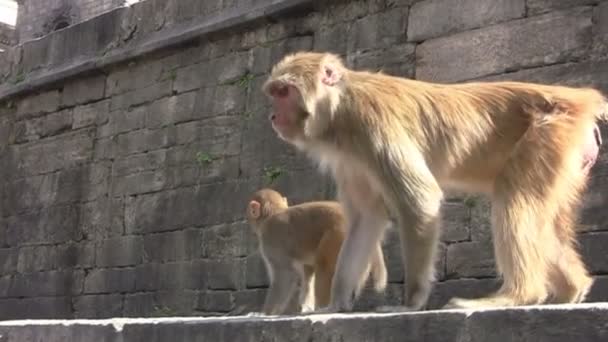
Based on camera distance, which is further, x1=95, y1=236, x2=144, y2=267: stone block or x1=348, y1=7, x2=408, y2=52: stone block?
x1=95, y1=236, x2=144, y2=267: stone block

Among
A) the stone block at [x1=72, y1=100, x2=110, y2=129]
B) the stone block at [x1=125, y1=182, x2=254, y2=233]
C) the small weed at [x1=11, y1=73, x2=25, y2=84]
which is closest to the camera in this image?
the stone block at [x1=125, y1=182, x2=254, y2=233]

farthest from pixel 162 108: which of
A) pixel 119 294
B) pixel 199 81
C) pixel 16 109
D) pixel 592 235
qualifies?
pixel 592 235

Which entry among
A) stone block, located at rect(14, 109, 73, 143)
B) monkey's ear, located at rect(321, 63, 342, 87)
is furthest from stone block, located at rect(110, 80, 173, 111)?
monkey's ear, located at rect(321, 63, 342, 87)

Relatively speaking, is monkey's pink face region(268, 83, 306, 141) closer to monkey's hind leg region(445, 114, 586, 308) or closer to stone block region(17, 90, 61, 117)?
monkey's hind leg region(445, 114, 586, 308)

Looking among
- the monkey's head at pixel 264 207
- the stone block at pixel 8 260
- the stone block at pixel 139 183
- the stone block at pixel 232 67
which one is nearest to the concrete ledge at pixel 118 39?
the stone block at pixel 232 67

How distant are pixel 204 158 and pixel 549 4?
4.69 metres

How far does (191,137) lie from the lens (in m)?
11.5

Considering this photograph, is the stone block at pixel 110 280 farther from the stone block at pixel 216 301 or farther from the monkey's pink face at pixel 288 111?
the monkey's pink face at pixel 288 111

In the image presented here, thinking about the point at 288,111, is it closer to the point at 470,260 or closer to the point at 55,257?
the point at 470,260

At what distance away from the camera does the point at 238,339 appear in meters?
4.96

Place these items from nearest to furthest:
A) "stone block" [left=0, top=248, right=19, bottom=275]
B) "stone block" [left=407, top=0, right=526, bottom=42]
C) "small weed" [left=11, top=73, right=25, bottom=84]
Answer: "stone block" [left=407, top=0, right=526, bottom=42] < "stone block" [left=0, top=248, right=19, bottom=275] < "small weed" [left=11, top=73, right=25, bottom=84]

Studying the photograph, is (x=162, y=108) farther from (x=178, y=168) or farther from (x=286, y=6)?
(x=286, y=6)

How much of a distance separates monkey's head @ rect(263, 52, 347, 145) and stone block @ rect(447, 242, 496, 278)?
3044 mm

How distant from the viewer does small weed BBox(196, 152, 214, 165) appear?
11203 mm
